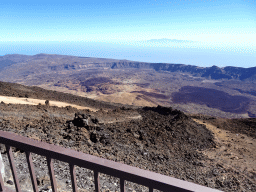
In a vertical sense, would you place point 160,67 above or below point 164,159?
above

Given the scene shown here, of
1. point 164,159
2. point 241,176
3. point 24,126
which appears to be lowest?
point 241,176

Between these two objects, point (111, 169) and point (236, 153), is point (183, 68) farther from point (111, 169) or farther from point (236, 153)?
point (111, 169)

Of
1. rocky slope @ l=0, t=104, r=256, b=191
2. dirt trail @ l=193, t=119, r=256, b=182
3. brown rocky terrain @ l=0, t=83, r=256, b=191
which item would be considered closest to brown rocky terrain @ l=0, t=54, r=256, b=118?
dirt trail @ l=193, t=119, r=256, b=182

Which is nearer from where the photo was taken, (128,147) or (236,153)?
(128,147)

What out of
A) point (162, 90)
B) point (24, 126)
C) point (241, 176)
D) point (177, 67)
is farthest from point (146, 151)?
point (177, 67)

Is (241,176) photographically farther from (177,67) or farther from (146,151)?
(177,67)

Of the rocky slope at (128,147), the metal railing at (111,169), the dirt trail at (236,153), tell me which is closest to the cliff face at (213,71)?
the dirt trail at (236,153)

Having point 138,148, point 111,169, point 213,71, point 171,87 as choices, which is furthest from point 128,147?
point 213,71

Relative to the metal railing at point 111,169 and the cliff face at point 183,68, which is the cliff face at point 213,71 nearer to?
the cliff face at point 183,68

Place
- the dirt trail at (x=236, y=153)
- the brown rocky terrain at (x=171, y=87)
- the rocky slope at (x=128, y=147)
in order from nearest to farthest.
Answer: the rocky slope at (x=128, y=147) < the dirt trail at (x=236, y=153) < the brown rocky terrain at (x=171, y=87)
